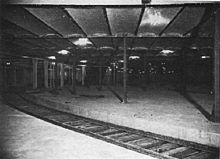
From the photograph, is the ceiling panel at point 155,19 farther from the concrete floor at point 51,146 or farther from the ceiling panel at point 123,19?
the concrete floor at point 51,146

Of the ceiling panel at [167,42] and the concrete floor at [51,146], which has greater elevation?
the ceiling panel at [167,42]

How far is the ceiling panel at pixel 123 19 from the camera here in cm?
735

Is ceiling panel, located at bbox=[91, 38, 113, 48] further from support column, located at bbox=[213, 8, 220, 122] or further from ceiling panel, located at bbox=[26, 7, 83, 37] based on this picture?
support column, located at bbox=[213, 8, 220, 122]

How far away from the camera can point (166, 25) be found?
363 inches

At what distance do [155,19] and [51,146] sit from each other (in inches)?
248

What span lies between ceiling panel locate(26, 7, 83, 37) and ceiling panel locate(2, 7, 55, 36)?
32 cm

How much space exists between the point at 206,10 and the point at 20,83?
22.9m

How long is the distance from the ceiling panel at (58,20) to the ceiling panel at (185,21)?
4066mm

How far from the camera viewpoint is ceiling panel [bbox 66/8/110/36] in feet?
24.0

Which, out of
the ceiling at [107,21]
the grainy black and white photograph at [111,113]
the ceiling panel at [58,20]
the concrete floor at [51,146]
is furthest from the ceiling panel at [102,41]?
the concrete floor at [51,146]

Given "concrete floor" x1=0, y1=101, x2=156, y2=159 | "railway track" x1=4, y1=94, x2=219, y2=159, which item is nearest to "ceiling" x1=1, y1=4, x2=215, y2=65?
"concrete floor" x1=0, y1=101, x2=156, y2=159

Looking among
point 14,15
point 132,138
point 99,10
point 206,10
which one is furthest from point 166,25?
point 14,15

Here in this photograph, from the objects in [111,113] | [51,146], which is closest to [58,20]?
[111,113]

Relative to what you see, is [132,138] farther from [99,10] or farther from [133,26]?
[133,26]
